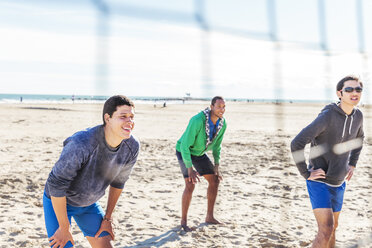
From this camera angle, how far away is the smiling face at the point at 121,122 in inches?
71.5

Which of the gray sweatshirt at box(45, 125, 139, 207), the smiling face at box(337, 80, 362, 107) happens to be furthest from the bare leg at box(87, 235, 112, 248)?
the smiling face at box(337, 80, 362, 107)

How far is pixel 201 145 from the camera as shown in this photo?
3.28 m

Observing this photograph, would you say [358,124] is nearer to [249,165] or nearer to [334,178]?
[334,178]

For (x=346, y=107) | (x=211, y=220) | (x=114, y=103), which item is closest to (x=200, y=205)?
(x=211, y=220)

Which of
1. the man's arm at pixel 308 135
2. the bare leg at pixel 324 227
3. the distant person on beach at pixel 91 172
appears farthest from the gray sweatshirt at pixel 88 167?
the bare leg at pixel 324 227

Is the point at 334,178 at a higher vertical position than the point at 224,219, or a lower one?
higher

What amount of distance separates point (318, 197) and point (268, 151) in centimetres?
557

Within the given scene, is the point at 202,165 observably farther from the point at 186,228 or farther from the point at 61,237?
the point at 61,237

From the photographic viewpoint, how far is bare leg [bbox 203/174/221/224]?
3.45 m

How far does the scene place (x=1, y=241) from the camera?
2.99 meters

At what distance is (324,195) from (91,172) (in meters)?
1.51

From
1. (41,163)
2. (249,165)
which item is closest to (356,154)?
(249,165)

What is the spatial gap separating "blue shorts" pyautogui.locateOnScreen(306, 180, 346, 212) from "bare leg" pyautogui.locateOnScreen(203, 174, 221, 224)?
3.85ft

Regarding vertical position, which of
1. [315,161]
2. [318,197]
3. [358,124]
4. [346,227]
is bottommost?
[346,227]
